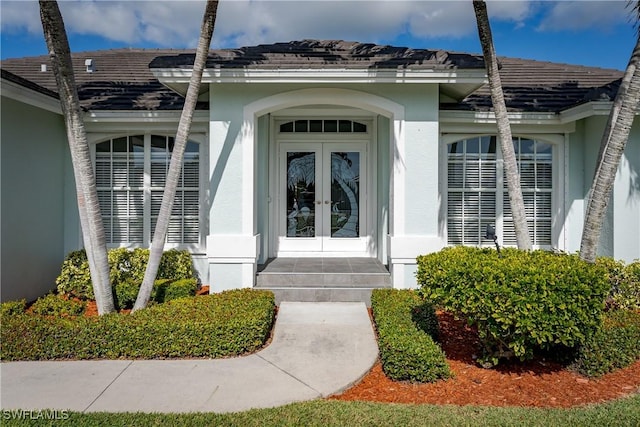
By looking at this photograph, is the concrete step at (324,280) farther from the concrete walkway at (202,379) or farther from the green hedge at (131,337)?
the green hedge at (131,337)

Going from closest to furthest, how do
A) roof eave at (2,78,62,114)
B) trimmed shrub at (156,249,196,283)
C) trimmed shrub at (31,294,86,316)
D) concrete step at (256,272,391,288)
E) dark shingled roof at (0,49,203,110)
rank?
trimmed shrub at (31,294,86,316) → roof eave at (2,78,62,114) → concrete step at (256,272,391,288) → trimmed shrub at (156,249,196,283) → dark shingled roof at (0,49,203,110)

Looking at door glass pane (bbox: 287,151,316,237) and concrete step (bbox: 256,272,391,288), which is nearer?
concrete step (bbox: 256,272,391,288)

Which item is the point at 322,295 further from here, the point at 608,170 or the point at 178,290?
the point at 608,170

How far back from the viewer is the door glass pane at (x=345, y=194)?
8.84 meters

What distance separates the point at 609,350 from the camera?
433 cm

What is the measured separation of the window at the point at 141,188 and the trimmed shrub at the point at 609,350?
6856 millimetres

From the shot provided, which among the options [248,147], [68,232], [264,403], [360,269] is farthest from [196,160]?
[264,403]

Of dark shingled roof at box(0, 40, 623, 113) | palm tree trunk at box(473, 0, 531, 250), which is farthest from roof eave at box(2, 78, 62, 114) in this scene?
palm tree trunk at box(473, 0, 531, 250)

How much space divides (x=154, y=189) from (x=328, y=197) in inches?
149

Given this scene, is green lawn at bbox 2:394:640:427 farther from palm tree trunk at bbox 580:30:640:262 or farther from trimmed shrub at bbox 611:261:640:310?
trimmed shrub at bbox 611:261:640:310

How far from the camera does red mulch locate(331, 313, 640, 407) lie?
148 inches

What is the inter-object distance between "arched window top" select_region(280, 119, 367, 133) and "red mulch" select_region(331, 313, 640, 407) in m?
5.61

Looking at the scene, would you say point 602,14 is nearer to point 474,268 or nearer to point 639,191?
point 639,191

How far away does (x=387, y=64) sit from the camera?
637 centimetres
